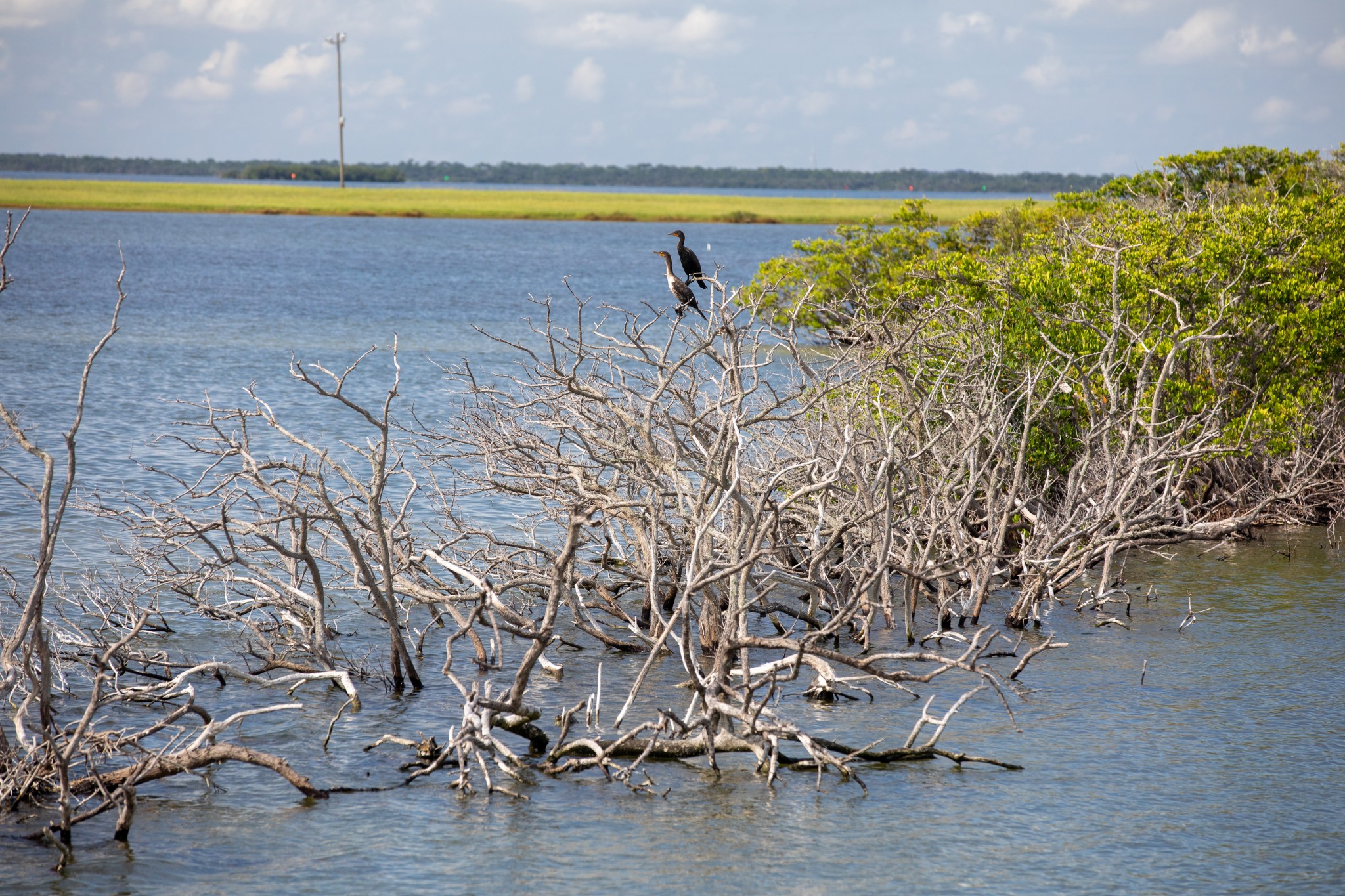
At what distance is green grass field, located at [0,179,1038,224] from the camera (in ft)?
420

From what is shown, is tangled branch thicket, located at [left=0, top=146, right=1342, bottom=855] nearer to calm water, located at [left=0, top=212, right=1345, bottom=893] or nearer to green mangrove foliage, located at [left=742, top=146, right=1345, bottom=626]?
green mangrove foliage, located at [left=742, top=146, right=1345, bottom=626]

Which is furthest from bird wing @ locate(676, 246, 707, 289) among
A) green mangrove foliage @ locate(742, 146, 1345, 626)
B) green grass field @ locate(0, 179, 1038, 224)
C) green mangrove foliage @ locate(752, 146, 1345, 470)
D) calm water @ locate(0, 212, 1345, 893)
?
green grass field @ locate(0, 179, 1038, 224)

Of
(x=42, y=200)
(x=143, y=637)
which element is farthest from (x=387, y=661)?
(x=42, y=200)

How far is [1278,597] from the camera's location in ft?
46.9

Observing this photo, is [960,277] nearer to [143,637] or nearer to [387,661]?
[387,661]

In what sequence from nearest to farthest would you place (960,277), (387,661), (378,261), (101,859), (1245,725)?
(101,859)
(1245,725)
(387,661)
(960,277)
(378,261)

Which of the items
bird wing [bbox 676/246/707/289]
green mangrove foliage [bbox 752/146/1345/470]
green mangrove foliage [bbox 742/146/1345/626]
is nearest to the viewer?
green mangrove foliage [bbox 742/146/1345/626]

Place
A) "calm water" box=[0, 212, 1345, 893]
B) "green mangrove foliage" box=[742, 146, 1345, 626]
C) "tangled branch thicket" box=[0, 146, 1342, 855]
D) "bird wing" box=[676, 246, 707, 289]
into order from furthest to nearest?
"bird wing" box=[676, 246, 707, 289], "green mangrove foliage" box=[742, 146, 1345, 626], "tangled branch thicket" box=[0, 146, 1342, 855], "calm water" box=[0, 212, 1345, 893]

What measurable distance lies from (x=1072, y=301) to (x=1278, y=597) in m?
4.20

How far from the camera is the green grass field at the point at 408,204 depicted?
420ft

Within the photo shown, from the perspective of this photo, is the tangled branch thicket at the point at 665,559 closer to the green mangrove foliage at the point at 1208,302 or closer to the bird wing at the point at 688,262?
the green mangrove foliage at the point at 1208,302

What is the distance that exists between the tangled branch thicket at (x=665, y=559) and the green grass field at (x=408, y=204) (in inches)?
4051

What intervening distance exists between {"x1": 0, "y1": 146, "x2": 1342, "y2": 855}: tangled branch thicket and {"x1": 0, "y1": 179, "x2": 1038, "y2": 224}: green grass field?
102902 millimetres

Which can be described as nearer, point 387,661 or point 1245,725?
point 1245,725
